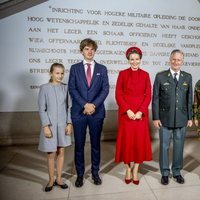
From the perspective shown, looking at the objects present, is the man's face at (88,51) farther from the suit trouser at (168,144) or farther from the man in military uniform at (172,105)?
the suit trouser at (168,144)

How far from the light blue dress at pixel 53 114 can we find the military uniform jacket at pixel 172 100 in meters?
0.95

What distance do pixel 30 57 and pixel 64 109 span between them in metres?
1.84

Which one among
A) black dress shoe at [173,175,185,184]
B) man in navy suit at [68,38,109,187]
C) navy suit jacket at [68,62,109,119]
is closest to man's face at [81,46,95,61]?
Result: man in navy suit at [68,38,109,187]

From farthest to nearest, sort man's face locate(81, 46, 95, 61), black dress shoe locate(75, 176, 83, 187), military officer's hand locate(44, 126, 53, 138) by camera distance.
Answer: black dress shoe locate(75, 176, 83, 187), man's face locate(81, 46, 95, 61), military officer's hand locate(44, 126, 53, 138)

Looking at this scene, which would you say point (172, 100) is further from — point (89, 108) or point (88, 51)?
point (88, 51)

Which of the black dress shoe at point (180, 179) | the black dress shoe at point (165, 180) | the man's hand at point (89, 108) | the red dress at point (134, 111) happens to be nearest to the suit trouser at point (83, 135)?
the man's hand at point (89, 108)

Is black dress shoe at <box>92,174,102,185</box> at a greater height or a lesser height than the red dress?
lesser

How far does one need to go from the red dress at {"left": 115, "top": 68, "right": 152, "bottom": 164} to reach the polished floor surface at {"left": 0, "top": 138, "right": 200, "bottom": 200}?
1.03ft

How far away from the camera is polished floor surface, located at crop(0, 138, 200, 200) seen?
230 centimetres

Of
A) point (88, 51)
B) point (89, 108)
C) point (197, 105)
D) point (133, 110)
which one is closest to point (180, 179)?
point (197, 105)

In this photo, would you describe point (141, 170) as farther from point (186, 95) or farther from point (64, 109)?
point (64, 109)

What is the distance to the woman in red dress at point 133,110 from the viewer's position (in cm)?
237

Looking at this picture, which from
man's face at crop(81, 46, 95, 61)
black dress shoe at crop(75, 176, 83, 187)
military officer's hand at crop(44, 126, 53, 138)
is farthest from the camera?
black dress shoe at crop(75, 176, 83, 187)

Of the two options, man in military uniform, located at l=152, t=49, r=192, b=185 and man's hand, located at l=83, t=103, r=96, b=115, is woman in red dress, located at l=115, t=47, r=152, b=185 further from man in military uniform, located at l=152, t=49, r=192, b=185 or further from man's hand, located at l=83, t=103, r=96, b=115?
man's hand, located at l=83, t=103, r=96, b=115
